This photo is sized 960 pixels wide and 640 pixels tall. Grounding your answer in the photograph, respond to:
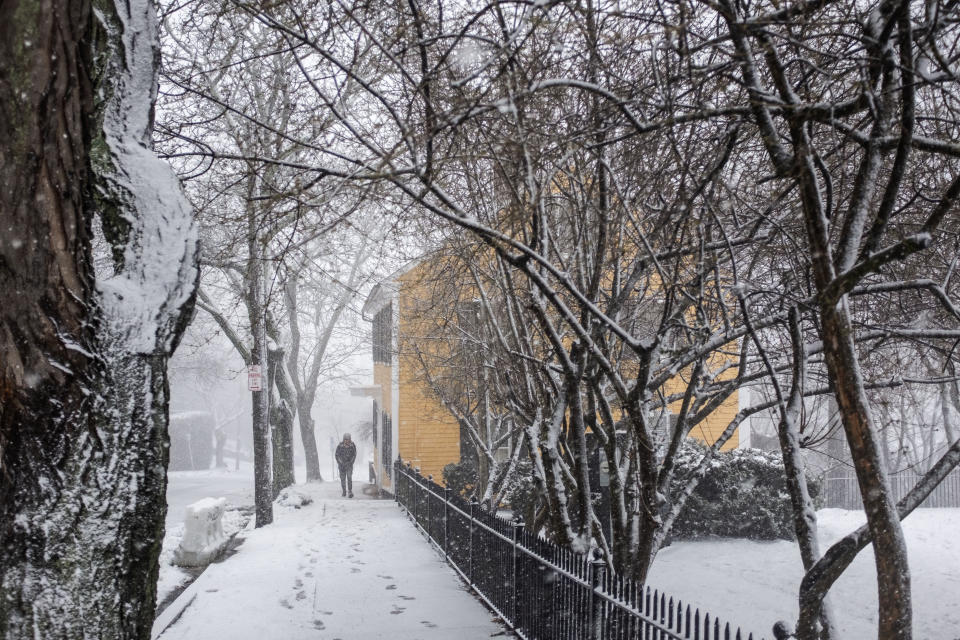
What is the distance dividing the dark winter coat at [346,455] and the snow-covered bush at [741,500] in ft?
35.0

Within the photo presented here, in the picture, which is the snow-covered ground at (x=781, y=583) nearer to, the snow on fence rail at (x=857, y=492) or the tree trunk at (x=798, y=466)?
the tree trunk at (x=798, y=466)

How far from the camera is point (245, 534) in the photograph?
13.6 m

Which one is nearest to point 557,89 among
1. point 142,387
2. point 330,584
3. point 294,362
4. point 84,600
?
point 142,387

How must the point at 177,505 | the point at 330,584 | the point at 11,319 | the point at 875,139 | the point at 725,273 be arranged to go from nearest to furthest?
1. the point at 11,319
2. the point at 875,139
3. the point at 330,584
4. the point at 725,273
5. the point at 177,505

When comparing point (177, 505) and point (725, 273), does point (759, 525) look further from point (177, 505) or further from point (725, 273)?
point (177, 505)

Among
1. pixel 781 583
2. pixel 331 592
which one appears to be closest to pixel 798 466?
pixel 331 592

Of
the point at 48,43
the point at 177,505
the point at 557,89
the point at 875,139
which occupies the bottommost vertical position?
the point at 177,505

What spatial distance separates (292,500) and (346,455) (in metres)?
4.16

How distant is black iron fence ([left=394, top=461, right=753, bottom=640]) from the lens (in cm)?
483

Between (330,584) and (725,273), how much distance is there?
21.2 ft

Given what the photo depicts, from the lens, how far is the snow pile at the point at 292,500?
17.9 meters

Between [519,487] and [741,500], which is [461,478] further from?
[741,500]

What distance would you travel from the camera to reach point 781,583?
12.0m

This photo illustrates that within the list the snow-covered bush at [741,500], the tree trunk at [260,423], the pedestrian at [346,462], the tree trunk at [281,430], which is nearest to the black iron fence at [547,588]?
the tree trunk at [260,423]
